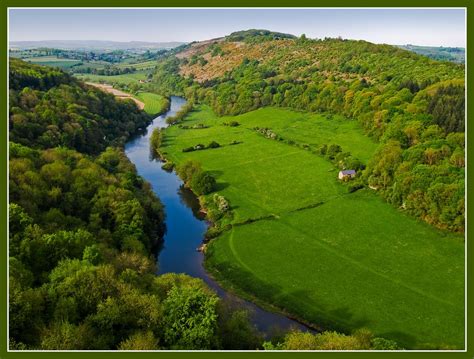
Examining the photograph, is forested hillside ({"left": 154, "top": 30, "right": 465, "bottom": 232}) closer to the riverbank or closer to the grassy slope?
the grassy slope

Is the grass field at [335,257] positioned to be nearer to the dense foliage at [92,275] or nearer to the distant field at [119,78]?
the dense foliage at [92,275]

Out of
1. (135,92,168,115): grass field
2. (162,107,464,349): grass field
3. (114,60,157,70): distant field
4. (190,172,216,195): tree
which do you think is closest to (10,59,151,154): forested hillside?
(190,172,216,195): tree

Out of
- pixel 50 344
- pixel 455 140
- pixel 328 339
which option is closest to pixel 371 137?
pixel 455 140

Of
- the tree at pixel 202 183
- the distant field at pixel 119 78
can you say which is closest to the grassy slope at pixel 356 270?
the tree at pixel 202 183

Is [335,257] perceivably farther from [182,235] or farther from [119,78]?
[119,78]

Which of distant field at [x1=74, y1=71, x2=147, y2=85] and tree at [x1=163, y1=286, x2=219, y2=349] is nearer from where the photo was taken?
tree at [x1=163, y1=286, x2=219, y2=349]
